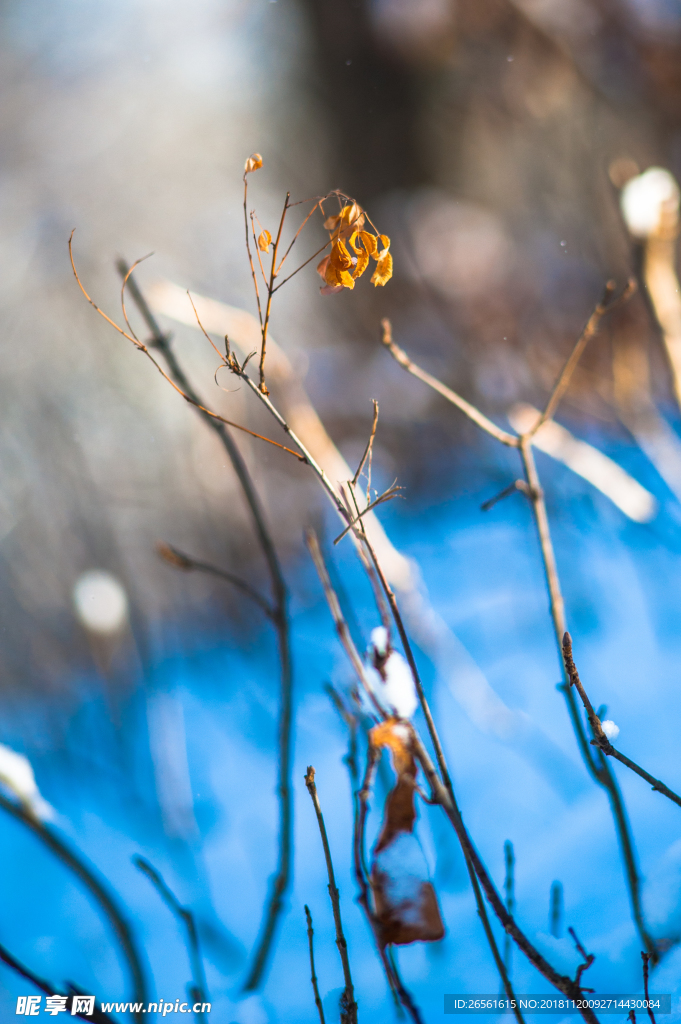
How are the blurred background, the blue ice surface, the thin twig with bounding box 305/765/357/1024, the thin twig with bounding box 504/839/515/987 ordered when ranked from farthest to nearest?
the blurred background < the blue ice surface < the thin twig with bounding box 504/839/515/987 < the thin twig with bounding box 305/765/357/1024

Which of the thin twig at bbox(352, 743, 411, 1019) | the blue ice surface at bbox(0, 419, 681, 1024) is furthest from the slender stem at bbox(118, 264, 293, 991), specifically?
the thin twig at bbox(352, 743, 411, 1019)

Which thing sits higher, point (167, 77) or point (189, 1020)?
point (167, 77)

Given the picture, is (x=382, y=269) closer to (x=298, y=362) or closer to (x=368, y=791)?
(x=368, y=791)

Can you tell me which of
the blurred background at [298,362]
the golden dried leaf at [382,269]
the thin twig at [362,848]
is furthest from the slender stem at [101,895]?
the golden dried leaf at [382,269]

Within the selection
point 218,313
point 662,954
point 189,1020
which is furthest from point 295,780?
point 218,313

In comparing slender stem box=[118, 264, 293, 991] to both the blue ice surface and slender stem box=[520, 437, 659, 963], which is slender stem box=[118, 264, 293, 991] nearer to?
the blue ice surface

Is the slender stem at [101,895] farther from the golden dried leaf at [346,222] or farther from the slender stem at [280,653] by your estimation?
the golden dried leaf at [346,222]

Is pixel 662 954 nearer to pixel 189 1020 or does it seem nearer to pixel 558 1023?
pixel 558 1023
